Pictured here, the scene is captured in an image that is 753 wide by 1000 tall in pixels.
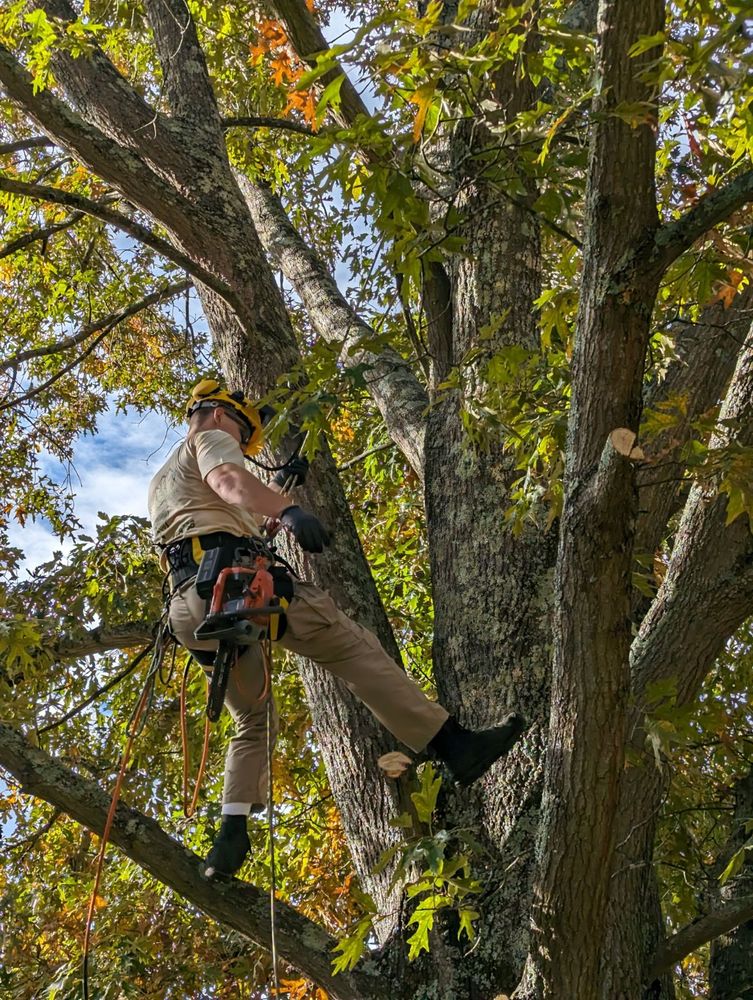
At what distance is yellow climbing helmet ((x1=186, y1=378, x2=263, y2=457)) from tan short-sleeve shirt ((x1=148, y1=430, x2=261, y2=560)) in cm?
15

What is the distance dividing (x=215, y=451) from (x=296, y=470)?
374 mm

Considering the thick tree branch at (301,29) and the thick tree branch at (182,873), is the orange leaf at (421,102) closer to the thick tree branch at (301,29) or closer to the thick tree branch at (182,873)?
the thick tree branch at (301,29)

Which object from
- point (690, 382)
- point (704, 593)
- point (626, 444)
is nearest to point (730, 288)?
point (690, 382)

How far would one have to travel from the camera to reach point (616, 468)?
2469 mm

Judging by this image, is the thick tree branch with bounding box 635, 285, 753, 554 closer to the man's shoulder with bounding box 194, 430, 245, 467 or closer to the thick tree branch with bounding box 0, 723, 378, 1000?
the man's shoulder with bounding box 194, 430, 245, 467

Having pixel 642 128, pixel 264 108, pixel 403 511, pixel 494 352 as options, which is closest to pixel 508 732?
pixel 494 352

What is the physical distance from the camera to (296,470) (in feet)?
12.8

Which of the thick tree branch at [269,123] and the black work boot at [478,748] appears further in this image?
the thick tree branch at [269,123]

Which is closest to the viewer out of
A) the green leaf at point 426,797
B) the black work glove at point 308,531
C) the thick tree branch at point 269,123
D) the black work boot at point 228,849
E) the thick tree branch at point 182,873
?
the green leaf at point 426,797

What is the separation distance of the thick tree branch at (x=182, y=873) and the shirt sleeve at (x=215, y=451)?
1107 millimetres

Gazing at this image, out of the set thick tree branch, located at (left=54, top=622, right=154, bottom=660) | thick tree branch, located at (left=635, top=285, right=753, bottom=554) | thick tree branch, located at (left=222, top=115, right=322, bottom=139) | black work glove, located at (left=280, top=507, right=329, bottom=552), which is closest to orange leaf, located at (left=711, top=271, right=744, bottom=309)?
thick tree branch, located at (left=635, top=285, right=753, bottom=554)

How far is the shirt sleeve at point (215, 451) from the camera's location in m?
3.61

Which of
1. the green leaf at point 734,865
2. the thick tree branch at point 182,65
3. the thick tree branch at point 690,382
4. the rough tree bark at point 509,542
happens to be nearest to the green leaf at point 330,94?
the rough tree bark at point 509,542

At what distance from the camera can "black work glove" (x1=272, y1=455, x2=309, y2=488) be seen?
3.90 m
